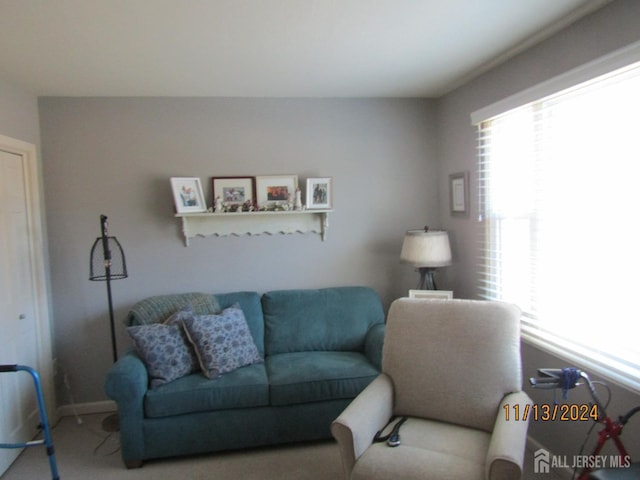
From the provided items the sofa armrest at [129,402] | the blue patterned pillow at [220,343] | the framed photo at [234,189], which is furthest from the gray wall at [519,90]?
the sofa armrest at [129,402]

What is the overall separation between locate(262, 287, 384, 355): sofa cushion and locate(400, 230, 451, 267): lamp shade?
0.52 meters

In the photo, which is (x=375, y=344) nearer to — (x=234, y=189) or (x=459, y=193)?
(x=459, y=193)

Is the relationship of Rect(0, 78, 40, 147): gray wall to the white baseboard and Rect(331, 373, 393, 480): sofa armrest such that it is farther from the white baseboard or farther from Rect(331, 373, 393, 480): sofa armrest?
Rect(331, 373, 393, 480): sofa armrest

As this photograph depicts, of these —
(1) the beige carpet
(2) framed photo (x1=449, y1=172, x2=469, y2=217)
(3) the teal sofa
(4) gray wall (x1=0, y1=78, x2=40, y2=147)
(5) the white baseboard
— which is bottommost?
(1) the beige carpet

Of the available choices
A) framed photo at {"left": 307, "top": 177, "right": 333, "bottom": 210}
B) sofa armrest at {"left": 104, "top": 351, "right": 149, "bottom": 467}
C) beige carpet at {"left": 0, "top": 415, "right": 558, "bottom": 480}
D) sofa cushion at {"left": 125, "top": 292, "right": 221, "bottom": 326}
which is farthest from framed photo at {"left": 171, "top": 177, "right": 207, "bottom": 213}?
beige carpet at {"left": 0, "top": 415, "right": 558, "bottom": 480}

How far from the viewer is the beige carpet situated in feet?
7.99

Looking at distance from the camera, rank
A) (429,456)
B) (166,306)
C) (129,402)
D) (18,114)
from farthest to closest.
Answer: (166,306), (18,114), (129,402), (429,456)

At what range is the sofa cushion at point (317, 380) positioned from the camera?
2615 mm

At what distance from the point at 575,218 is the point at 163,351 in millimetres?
2565

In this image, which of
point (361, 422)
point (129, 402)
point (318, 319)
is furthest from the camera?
point (318, 319)

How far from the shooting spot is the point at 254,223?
11.3ft

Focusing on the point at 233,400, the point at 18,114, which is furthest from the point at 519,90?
the point at 18,114

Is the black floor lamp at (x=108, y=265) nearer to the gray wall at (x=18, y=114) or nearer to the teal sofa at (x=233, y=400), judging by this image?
the teal sofa at (x=233, y=400)

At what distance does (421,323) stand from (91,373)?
2.69 metres
